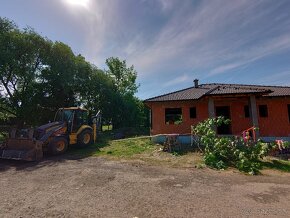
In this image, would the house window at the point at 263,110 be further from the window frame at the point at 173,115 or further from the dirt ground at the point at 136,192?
the dirt ground at the point at 136,192

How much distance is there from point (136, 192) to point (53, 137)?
803cm

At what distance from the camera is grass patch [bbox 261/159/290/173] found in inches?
411

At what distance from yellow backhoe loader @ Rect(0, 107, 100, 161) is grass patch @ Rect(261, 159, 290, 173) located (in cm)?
1103

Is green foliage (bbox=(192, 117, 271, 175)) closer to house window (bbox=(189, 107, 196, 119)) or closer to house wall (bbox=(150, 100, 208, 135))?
house wall (bbox=(150, 100, 208, 135))

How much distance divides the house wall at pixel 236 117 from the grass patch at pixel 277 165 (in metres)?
4.99

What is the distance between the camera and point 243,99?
54.1 feet

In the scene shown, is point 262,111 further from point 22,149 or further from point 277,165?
point 22,149

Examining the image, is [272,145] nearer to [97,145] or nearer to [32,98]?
[97,145]

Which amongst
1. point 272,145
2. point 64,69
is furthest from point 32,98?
point 272,145

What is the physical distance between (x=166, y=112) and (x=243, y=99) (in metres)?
5.87

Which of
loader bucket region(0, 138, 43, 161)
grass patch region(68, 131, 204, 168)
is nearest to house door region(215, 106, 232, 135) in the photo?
grass patch region(68, 131, 204, 168)

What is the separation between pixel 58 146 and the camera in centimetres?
1321

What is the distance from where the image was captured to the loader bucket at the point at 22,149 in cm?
1105

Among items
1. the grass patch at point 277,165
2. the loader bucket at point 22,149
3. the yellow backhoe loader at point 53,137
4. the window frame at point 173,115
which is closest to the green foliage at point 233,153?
the grass patch at point 277,165
